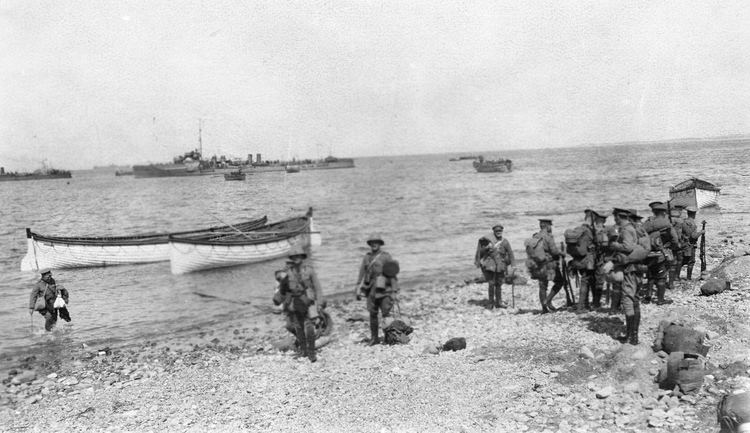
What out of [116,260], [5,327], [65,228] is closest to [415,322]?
[5,327]

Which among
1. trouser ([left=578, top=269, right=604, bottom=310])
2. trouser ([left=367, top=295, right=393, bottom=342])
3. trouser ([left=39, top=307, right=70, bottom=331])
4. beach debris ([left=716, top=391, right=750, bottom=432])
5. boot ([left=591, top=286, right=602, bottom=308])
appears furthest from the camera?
trouser ([left=39, top=307, right=70, bottom=331])

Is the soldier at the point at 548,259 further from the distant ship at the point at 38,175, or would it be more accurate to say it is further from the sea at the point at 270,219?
the distant ship at the point at 38,175

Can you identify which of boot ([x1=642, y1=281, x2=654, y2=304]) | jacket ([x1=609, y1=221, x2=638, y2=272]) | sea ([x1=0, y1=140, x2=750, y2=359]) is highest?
jacket ([x1=609, y1=221, x2=638, y2=272])

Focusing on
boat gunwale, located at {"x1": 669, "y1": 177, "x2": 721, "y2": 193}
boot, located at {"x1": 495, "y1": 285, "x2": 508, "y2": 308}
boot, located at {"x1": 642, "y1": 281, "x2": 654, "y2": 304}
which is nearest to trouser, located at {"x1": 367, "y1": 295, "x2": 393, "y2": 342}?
boot, located at {"x1": 495, "y1": 285, "x2": 508, "y2": 308}

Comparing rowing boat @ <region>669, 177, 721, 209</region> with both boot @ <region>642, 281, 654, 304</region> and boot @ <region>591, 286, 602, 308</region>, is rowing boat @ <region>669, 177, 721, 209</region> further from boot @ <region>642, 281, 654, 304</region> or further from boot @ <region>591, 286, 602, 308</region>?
boot @ <region>591, 286, 602, 308</region>

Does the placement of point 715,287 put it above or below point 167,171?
below

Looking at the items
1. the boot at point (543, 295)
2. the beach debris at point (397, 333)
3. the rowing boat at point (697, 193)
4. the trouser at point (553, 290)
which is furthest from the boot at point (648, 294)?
the rowing boat at point (697, 193)

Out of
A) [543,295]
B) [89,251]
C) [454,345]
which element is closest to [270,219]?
[89,251]

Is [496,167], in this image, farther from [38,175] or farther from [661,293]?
[38,175]

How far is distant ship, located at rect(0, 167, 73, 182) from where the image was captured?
154 metres

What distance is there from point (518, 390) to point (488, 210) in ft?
118

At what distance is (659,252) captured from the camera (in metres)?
9.88

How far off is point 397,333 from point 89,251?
66.9ft

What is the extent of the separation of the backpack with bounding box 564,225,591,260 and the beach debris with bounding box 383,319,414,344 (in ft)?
12.1
